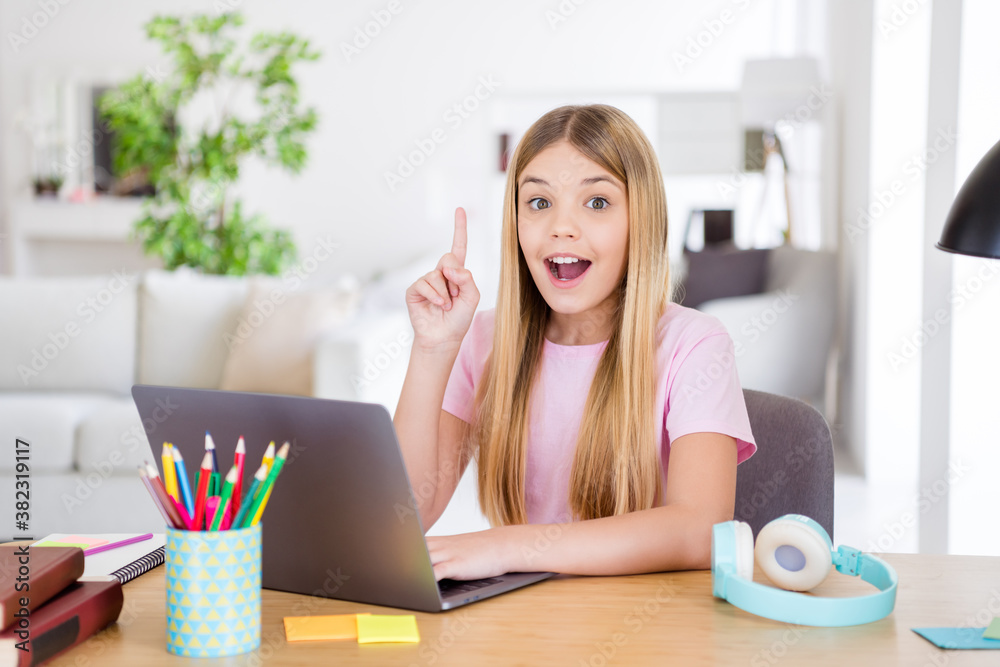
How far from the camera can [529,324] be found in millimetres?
1374

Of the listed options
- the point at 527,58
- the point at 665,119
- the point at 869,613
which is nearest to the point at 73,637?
the point at 869,613

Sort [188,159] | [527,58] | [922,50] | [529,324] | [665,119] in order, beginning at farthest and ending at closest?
[527,58], [665,119], [188,159], [922,50], [529,324]

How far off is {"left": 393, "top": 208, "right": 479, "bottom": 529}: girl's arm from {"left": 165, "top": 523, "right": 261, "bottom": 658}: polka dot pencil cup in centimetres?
47

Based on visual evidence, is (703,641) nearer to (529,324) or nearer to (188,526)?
(188,526)

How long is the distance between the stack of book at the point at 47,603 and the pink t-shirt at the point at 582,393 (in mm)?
623

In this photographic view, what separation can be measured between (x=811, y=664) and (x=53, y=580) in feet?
1.88

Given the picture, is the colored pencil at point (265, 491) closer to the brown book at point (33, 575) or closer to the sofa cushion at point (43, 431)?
the brown book at point (33, 575)
